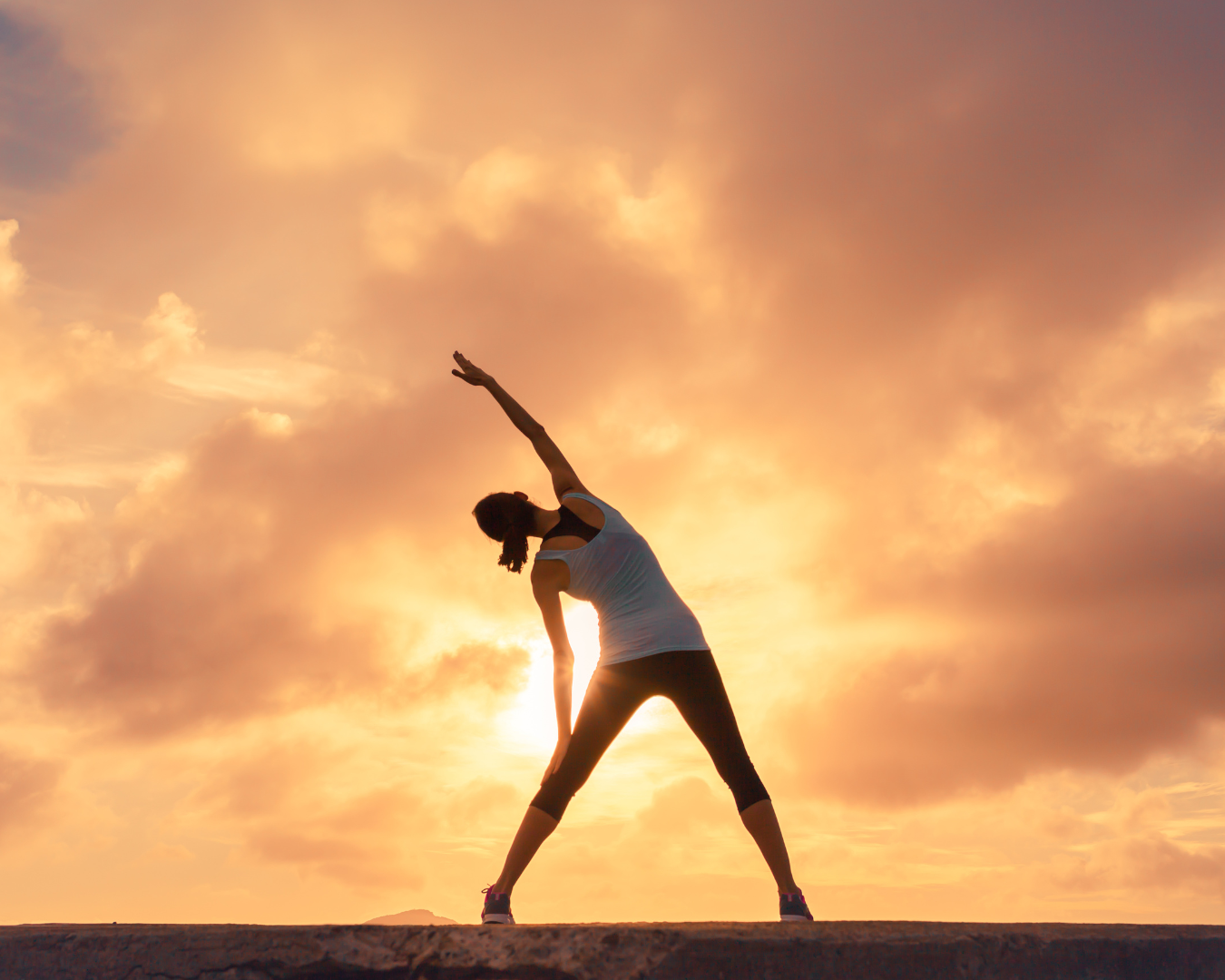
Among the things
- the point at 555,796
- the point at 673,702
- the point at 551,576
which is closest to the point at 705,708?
the point at 673,702

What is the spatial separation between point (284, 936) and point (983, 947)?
2.37m

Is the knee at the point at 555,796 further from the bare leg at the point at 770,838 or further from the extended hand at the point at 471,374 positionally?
the extended hand at the point at 471,374

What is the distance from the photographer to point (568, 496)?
187 inches

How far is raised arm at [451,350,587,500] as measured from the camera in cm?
489

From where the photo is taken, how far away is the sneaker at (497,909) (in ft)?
13.9

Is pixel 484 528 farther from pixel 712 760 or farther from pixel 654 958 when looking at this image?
pixel 654 958

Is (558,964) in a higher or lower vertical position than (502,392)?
lower

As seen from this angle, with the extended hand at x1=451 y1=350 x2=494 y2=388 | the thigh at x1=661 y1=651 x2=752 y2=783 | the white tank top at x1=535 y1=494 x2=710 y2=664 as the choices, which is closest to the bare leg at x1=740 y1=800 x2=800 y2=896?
the thigh at x1=661 y1=651 x2=752 y2=783

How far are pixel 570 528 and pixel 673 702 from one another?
38.2 inches

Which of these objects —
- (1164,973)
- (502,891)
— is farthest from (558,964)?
(1164,973)

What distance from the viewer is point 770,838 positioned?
4.37m

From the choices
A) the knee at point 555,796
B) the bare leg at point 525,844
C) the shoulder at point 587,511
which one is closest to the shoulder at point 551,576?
the shoulder at point 587,511

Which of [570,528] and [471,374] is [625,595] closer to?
[570,528]

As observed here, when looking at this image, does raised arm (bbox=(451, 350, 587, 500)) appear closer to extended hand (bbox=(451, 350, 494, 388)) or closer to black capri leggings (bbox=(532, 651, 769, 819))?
extended hand (bbox=(451, 350, 494, 388))
